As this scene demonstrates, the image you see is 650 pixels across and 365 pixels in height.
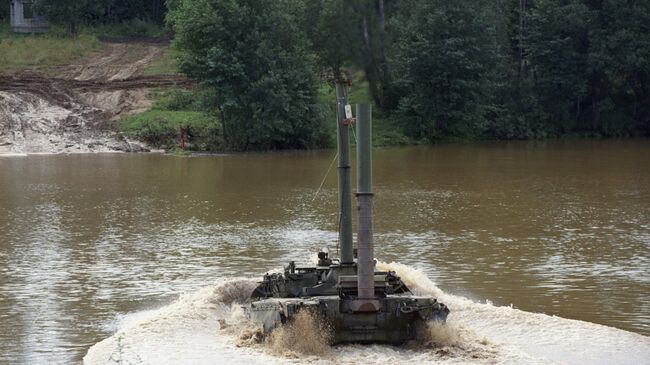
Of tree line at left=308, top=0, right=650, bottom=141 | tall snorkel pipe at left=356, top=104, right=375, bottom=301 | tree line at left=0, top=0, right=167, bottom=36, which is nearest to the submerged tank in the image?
tall snorkel pipe at left=356, top=104, right=375, bottom=301

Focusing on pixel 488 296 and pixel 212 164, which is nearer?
pixel 488 296

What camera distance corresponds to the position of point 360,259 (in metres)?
16.1

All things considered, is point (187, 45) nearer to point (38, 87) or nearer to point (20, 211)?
point (38, 87)

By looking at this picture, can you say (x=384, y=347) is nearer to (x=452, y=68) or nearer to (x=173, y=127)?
(x=173, y=127)

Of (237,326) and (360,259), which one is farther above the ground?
(360,259)

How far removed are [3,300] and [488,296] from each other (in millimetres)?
9613

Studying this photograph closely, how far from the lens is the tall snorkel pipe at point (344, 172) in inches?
716

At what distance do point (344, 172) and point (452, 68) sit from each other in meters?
42.5

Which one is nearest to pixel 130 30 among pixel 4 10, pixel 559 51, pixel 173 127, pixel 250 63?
pixel 4 10

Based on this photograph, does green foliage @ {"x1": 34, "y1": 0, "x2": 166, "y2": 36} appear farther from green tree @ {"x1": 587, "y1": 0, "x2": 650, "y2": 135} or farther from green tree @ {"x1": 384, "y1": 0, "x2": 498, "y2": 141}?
green tree @ {"x1": 587, "y1": 0, "x2": 650, "y2": 135}

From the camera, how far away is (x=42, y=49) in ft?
229

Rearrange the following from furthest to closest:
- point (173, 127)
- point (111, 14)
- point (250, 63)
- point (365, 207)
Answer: point (111, 14) < point (173, 127) < point (250, 63) < point (365, 207)

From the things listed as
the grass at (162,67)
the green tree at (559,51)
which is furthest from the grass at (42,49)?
the green tree at (559,51)

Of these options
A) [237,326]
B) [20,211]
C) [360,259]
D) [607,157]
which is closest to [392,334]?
Result: [360,259]
